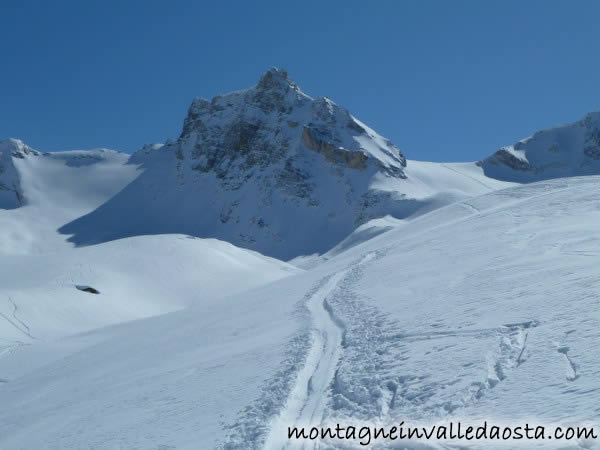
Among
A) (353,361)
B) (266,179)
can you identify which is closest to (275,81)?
(266,179)

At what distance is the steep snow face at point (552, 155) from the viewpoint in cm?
12481

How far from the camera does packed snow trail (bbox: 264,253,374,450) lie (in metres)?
7.18

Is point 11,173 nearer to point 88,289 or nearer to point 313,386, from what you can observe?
point 88,289

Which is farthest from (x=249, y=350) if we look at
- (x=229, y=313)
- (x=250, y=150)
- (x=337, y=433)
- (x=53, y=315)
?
(x=250, y=150)

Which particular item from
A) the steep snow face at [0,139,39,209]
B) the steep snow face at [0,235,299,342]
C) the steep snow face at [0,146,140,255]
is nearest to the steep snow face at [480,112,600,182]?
the steep snow face at [0,235,299,342]

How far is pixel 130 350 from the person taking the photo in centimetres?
1680

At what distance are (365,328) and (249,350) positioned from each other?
2924mm

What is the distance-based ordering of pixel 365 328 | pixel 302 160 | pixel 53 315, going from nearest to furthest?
pixel 365 328
pixel 53 315
pixel 302 160

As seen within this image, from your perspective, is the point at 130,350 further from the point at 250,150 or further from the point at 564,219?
the point at 250,150

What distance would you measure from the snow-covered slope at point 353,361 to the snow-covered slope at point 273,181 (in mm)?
65202

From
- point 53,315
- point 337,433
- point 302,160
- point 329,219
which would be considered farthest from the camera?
point 302,160

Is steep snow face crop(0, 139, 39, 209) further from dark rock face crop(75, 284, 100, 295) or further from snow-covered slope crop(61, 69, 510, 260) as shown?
dark rock face crop(75, 284, 100, 295)

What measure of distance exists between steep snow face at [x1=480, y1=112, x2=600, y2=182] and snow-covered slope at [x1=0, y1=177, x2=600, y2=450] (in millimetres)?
114242

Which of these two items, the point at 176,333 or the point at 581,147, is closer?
the point at 176,333
